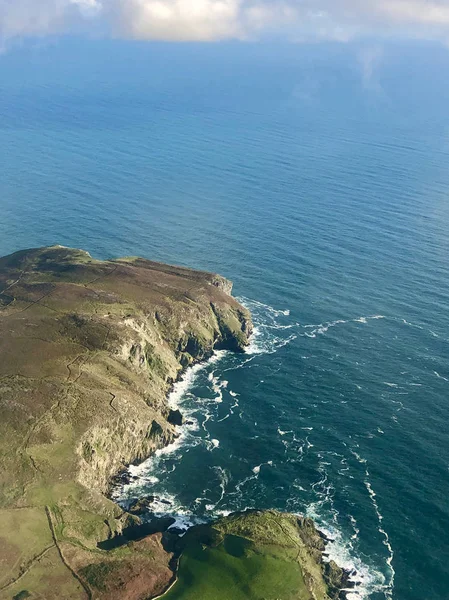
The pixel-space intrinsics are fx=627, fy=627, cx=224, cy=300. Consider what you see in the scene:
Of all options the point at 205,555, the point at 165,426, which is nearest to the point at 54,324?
the point at 165,426

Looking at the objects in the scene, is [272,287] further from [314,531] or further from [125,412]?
[314,531]

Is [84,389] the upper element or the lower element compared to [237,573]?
upper

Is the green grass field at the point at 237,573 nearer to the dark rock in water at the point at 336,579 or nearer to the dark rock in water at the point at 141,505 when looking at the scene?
the dark rock in water at the point at 336,579

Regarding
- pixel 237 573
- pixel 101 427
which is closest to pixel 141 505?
pixel 101 427

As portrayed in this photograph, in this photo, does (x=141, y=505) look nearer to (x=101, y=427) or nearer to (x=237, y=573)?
(x=101, y=427)

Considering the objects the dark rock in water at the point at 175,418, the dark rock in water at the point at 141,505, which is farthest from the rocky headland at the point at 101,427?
the dark rock in water at the point at 141,505

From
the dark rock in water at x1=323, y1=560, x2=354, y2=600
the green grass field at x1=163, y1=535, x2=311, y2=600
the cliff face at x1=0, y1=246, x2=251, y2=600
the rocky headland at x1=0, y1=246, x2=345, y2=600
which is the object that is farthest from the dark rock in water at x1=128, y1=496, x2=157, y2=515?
the dark rock in water at x1=323, y1=560, x2=354, y2=600
